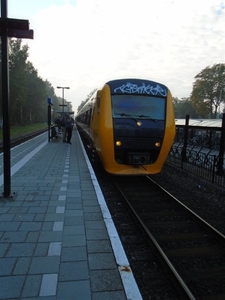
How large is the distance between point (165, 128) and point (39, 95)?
59799mm

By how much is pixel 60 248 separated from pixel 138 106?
15.8 feet

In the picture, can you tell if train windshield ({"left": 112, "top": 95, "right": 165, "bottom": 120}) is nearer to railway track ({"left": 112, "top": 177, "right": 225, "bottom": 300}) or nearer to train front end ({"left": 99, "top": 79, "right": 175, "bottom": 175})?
train front end ({"left": 99, "top": 79, "right": 175, "bottom": 175})

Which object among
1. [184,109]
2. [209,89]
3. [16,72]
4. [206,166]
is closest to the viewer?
[206,166]

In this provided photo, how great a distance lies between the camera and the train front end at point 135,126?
6988 mm

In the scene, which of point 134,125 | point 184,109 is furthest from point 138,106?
point 184,109

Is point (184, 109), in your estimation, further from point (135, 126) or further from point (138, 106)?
point (135, 126)

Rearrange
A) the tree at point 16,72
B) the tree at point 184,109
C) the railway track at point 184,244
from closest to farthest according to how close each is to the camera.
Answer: the railway track at point 184,244, the tree at point 16,72, the tree at point 184,109

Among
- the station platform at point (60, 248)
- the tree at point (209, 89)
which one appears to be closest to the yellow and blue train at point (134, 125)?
the station platform at point (60, 248)

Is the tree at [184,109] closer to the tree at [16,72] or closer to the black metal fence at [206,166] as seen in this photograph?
the tree at [16,72]

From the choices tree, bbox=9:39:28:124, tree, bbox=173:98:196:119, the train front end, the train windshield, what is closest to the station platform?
the train front end

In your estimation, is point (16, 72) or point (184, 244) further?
point (16, 72)

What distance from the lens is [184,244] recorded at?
13.5 feet

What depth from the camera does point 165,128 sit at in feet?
23.9

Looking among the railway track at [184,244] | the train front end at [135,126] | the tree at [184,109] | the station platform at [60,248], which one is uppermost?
the tree at [184,109]
